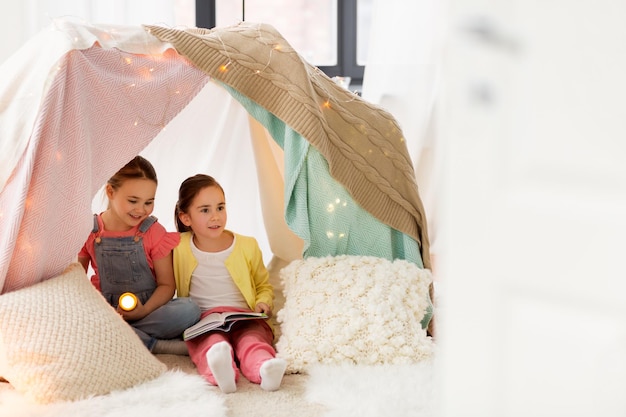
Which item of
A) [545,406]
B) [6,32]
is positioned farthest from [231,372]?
[6,32]

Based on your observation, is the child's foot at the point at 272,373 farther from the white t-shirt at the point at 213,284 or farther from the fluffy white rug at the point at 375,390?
the white t-shirt at the point at 213,284

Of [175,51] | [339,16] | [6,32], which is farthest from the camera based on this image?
[339,16]

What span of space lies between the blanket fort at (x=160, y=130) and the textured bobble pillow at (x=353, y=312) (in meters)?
0.10

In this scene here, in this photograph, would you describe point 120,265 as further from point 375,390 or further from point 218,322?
point 375,390

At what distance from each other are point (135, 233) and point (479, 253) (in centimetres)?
172

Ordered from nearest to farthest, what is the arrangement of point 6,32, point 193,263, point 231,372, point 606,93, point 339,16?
point 606,93 < point 231,372 < point 193,263 < point 6,32 < point 339,16

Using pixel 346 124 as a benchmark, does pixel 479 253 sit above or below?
below

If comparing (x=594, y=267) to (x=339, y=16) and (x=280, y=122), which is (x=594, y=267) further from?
(x=339, y=16)

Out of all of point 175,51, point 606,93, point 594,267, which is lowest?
point 594,267

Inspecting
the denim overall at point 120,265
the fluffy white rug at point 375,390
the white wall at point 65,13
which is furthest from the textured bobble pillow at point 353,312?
the white wall at point 65,13

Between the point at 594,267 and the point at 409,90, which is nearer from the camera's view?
the point at 594,267

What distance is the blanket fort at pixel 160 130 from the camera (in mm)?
1754

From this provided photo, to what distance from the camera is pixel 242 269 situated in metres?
2.16

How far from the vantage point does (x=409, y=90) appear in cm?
329
